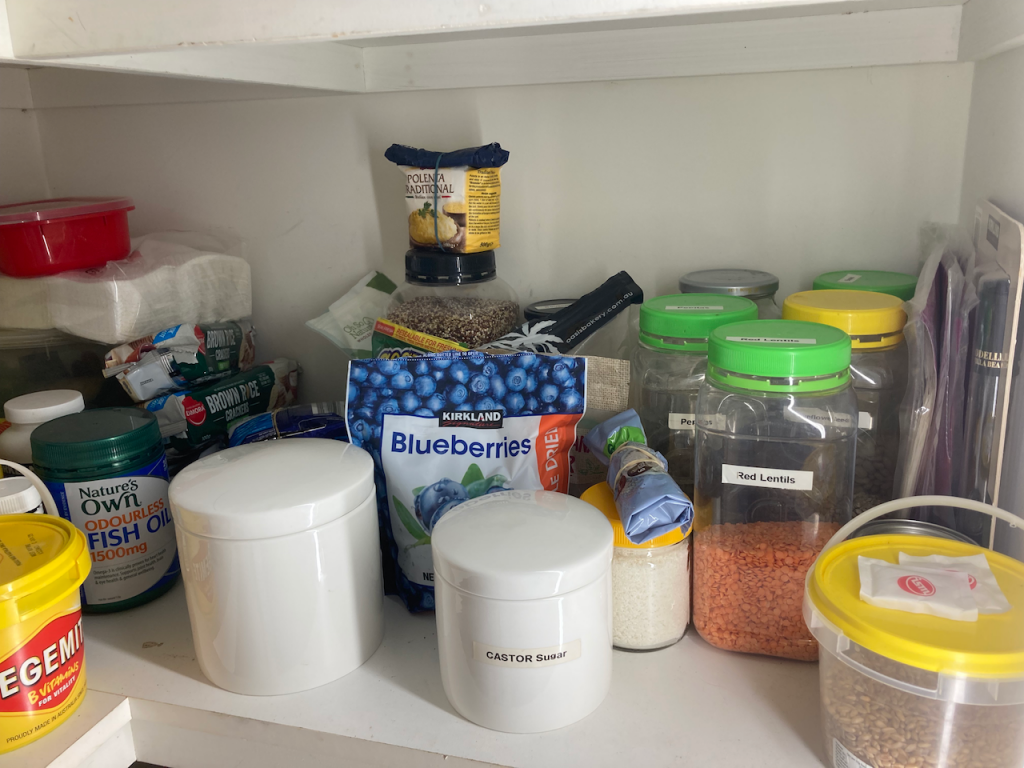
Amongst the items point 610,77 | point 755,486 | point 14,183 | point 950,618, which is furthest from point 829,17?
point 14,183

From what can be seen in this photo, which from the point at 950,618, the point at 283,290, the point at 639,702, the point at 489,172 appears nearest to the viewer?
the point at 950,618

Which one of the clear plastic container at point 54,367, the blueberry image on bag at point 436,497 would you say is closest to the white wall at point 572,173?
the clear plastic container at point 54,367

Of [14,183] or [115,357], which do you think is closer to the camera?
[115,357]

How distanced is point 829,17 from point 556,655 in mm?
697

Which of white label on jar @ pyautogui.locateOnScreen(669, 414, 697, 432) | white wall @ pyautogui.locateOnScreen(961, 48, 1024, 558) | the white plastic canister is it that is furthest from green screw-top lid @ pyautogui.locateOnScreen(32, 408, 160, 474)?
white wall @ pyautogui.locateOnScreen(961, 48, 1024, 558)

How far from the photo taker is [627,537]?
68 cm

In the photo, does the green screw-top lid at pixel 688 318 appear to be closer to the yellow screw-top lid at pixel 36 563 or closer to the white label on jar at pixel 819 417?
the white label on jar at pixel 819 417

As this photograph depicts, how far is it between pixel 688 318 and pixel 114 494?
573mm

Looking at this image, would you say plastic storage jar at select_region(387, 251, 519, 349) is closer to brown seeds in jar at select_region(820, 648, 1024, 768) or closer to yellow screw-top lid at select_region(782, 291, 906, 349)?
yellow screw-top lid at select_region(782, 291, 906, 349)

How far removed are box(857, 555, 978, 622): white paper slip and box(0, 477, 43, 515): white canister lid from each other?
68 centimetres

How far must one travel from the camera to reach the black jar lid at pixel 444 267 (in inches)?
35.3

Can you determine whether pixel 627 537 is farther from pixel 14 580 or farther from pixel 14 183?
pixel 14 183

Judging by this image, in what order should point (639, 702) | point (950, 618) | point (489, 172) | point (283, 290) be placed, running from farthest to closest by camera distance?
point (283, 290) < point (489, 172) < point (639, 702) < point (950, 618)

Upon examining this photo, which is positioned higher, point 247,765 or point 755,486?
point 755,486
